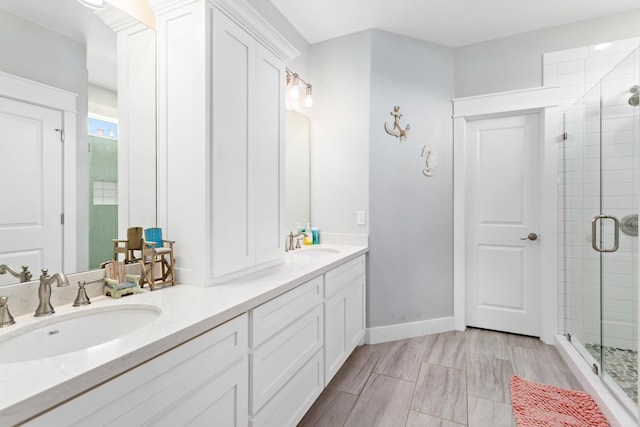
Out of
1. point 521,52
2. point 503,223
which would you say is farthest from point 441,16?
point 503,223

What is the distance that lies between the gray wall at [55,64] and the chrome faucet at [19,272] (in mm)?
174

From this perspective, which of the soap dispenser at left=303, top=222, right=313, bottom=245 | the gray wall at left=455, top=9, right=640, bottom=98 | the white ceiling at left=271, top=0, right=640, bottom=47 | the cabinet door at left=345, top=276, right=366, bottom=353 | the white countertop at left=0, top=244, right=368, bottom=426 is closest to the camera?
the white countertop at left=0, top=244, right=368, bottom=426

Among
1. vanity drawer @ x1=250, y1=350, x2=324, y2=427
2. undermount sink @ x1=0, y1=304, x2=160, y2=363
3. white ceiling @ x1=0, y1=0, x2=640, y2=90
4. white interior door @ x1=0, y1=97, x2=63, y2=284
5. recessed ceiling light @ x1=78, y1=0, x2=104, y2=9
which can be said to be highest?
white ceiling @ x1=0, y1=0, x2=640, y2=90

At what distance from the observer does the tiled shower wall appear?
6.17ft

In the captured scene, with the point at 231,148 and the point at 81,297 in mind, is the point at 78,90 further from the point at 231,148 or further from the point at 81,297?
the point at 81,297

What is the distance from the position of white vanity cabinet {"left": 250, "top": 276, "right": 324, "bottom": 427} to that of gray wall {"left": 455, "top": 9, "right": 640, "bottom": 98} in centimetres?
243

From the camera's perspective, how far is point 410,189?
284 cm

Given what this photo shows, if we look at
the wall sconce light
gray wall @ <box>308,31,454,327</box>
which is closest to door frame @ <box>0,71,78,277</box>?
the wall sconce light

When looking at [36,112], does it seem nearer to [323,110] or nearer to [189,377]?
[189,377]

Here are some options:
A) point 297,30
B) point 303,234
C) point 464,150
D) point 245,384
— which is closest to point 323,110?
point 297,30

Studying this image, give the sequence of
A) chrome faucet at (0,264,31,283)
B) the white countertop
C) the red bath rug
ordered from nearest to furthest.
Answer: the white countertop
chrome faucet at (0,264,31,283)
the red bath rug

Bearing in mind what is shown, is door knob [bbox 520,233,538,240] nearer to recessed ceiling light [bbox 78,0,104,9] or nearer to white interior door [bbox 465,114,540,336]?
white interior door [bbox 465,114,540,336]

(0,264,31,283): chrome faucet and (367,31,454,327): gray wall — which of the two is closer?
(0,264,31,283): chrome faucet

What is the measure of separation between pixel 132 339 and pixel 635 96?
2.69 metres
